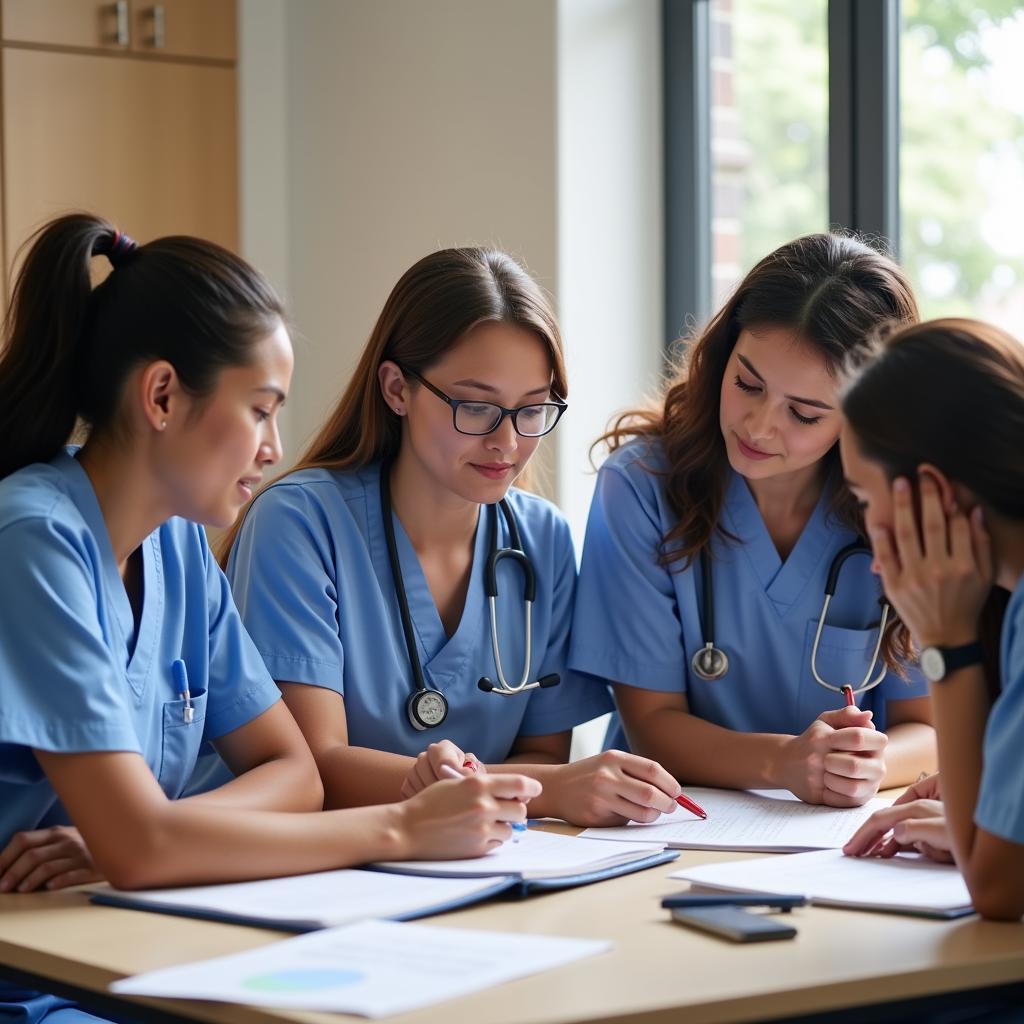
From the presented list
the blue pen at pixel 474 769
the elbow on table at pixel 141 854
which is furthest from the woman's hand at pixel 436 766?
the elbow on table at pixel 141 854

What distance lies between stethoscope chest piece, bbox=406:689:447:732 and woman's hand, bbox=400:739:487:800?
0.25m

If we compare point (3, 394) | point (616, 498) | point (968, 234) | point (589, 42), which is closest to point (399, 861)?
point (3, 394)

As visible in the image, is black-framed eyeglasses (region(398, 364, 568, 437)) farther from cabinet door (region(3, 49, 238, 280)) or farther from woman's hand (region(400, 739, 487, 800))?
cabinet door (region(3, 49, 238, 280))

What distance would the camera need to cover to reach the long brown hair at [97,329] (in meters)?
1.46

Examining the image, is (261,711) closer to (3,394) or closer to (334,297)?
(3,394)

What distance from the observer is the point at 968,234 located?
2900 mm

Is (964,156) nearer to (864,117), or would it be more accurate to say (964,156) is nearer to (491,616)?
(864,117)

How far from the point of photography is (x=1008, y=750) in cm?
124

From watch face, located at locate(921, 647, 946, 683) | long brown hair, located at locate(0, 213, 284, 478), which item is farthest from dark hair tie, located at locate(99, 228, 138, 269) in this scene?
watch face, located at locate(921, 647, 946, 683)

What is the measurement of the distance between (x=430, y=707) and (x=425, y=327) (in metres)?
0.49

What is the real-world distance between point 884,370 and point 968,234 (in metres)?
1.71

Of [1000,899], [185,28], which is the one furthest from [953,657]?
[185,28]

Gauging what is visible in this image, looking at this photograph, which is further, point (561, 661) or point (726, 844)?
point (561, 661)

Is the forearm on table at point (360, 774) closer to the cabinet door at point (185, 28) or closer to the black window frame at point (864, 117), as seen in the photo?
the black window frame at point (864, 117)
